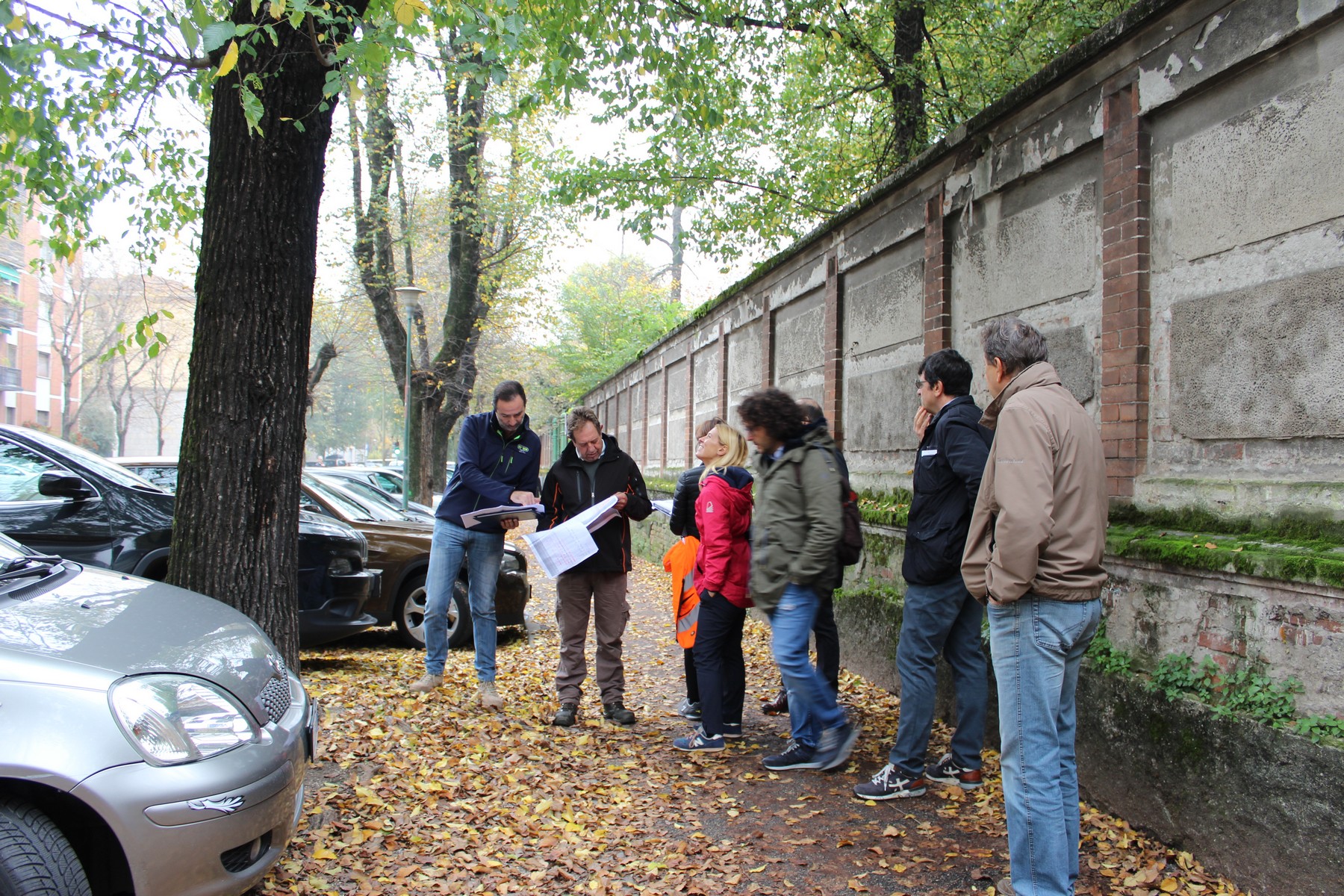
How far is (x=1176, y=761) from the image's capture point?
12.5 ft

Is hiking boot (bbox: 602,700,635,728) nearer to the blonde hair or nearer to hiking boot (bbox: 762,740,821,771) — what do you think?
hiking boot (bbox: 762,740,821,771)

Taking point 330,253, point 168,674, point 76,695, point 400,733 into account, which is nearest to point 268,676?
point 168,674

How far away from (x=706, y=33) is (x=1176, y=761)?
288 inches

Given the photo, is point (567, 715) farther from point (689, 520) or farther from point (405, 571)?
point (405, 571)

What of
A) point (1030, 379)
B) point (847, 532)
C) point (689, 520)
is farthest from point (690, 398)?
point (1030, 379)

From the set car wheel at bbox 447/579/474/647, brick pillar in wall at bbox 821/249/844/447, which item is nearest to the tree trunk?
car wheel at bbox 447/579/474/647

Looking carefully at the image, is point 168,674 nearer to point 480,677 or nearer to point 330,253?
point 480,677

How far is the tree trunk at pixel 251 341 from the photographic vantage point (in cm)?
467

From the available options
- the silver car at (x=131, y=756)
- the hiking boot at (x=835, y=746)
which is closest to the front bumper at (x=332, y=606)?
the silver car at (x=131, y=756)

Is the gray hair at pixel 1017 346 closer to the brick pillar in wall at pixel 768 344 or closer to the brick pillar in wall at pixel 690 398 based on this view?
the brick pillar in wall at pixel 768 344

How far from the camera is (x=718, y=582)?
5.31 metres

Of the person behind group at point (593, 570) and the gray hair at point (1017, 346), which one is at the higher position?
the gray hair at point (1017, 346)

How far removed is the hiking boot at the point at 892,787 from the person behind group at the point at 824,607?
624 millimetres

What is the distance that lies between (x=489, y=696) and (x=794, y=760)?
2.16 meters
